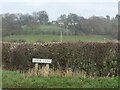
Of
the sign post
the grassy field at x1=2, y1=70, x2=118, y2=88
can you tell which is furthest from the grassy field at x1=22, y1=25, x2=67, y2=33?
the grassy field at x1=2, y1=70, x2=118, y2=88

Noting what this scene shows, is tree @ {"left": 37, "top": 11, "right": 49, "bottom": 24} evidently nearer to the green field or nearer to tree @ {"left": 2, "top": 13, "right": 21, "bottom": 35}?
the green field

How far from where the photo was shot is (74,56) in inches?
514

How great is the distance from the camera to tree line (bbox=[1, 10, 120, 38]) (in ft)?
46.7

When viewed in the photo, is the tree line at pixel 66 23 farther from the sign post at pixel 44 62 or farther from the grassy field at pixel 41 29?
the sign post at pixel 44 62

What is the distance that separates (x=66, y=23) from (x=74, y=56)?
349cm

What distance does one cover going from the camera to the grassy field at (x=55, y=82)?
10.1 metres

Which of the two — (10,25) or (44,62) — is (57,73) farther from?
(10,25)

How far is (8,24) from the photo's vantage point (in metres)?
14.8

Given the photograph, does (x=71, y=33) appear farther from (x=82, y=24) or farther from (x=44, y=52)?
(x=44, y=52)

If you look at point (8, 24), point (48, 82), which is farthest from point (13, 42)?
point (48, 82)

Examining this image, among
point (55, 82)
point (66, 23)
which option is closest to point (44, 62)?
point (55, 82)

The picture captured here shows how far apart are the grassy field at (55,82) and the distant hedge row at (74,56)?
178cm

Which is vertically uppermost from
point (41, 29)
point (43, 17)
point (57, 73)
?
point (43, 17)

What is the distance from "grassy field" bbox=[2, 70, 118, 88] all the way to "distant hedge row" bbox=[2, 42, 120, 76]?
178 cm
